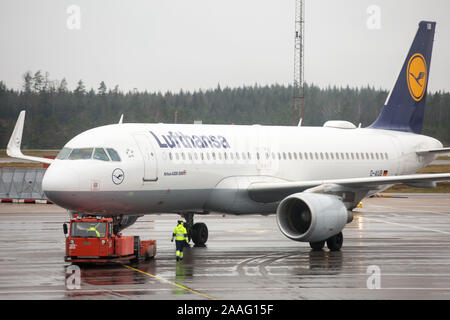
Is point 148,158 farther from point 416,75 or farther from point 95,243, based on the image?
point 416,75

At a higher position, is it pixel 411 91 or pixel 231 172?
pixel 411 91

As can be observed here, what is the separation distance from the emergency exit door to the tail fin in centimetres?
1495

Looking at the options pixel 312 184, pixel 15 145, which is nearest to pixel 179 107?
pixel 15 145

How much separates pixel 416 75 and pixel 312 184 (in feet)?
42.2

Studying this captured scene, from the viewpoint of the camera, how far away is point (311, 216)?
2559cm

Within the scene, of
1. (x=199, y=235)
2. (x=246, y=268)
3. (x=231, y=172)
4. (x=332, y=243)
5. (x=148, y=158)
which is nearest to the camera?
(x=246, y=268)

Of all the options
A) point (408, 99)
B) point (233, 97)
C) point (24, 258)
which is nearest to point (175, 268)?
point (24, 258)

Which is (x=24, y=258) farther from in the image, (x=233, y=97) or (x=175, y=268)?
(x=233, y=97)

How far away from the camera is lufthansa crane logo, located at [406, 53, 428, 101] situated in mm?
37844

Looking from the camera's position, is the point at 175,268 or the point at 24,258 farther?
the point at 24,258

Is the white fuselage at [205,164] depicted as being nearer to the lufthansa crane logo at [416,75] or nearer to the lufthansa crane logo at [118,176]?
the lufthansa crane logo at [118,176]

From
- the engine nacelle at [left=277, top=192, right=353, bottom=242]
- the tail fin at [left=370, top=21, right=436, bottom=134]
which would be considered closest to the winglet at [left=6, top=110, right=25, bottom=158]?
the engine nacelle at [left=277, top=192, right=353, bottom=242]
